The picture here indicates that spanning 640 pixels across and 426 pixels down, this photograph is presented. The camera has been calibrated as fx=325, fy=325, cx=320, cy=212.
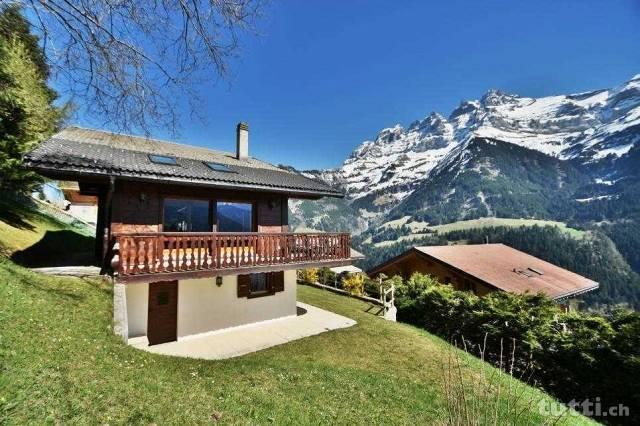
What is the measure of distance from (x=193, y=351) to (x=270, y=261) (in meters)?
3.65

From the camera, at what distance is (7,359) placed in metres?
4.76

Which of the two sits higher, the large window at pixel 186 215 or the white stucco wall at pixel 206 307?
the large window at pixel 186 215

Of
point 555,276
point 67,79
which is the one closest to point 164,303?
point 67,79

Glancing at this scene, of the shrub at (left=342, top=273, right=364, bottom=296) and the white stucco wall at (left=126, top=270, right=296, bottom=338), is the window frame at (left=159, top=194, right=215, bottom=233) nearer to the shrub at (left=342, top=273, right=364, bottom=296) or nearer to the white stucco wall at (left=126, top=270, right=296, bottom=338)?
the white stucco wall at (left=126, top=270, right=296, bottom=338)

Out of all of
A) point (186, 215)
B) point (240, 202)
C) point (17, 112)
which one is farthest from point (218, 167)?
point (17, 112)

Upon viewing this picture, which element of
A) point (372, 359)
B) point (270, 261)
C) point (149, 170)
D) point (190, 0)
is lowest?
point (372, 359)

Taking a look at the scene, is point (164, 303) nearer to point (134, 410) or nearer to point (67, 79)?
point (134, 410)

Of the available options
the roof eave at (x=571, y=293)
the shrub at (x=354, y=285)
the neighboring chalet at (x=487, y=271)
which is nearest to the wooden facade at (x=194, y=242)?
the shrub at (x=354, y=285)

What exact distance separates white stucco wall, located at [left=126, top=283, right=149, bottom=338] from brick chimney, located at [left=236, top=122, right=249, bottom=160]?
870 centimetres

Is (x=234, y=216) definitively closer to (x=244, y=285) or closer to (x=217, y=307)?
(x=244, y=285)

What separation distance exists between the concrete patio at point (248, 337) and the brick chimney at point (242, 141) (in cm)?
870

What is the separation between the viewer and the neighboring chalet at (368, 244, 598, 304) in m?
23.3

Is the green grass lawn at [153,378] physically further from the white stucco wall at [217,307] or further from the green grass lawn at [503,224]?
the green grass lawn at [503,224]

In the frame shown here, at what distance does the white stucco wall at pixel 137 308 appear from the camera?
1022cm
